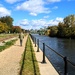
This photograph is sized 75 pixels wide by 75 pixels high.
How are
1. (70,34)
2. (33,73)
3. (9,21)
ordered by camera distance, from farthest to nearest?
(9,21)
(70,34)
(33,73)

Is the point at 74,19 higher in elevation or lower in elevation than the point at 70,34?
higher

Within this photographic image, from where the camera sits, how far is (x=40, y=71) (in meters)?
12.3

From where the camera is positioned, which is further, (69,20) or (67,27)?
(67,27)

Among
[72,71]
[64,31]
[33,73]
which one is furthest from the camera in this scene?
[64,31]

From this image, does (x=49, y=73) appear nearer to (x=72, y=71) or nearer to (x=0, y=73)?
(x=0, y=73)

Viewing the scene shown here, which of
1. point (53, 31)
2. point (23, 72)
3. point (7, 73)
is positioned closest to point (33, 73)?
point (23, 72)

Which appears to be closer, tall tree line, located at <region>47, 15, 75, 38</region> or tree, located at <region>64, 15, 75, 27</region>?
tall tree line, located at <region>47, 15, 75, 38</region>

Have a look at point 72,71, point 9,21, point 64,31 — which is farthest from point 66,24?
point 72,71

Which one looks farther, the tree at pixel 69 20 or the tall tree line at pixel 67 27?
the tree at pixel 69 20

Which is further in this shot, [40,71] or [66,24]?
[66,24]

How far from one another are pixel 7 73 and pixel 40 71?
5.77 ft

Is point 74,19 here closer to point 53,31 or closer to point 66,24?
point 66,24

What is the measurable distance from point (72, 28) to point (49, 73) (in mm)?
114677

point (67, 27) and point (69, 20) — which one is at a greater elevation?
point (69, 20)
